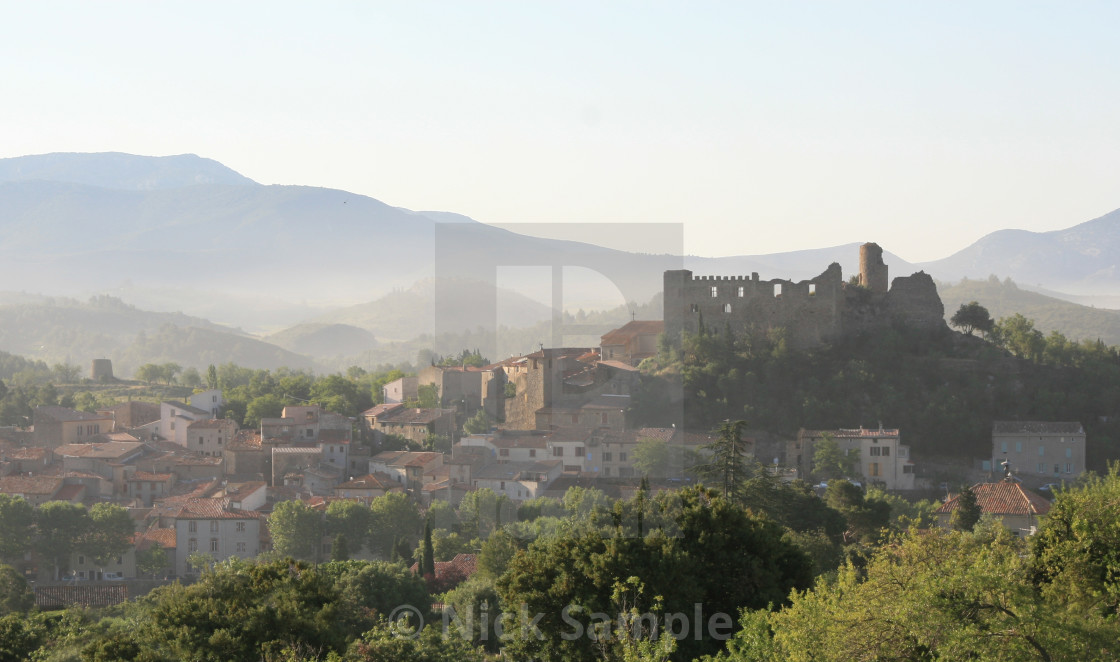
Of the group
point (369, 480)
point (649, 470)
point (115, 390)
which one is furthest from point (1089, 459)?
point (115, 390)

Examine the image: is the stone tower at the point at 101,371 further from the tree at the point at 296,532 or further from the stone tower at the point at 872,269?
the stone tower at the point at 872,269

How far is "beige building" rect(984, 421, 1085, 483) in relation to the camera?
3962 centimetres

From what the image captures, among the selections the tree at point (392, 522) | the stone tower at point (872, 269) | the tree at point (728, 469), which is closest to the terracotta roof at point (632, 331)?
the stone tower at point (872, 269)

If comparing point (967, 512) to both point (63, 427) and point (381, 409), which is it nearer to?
point (381, 409)

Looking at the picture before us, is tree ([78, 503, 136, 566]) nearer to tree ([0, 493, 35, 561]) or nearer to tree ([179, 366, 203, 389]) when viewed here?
tree ([0, 493, 35, 561])

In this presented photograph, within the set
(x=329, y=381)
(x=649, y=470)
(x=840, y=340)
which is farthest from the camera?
(x=329, y=381)

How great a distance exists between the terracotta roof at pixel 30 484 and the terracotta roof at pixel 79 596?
8.45 metres

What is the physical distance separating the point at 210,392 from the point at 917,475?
94.8 ft

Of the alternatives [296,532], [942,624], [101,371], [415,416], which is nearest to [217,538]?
[296,532]

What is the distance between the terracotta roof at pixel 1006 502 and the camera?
31078mm

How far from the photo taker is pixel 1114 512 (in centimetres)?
1324

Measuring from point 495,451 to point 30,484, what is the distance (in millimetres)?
14485

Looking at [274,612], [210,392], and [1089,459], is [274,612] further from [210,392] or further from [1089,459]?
[210,392]

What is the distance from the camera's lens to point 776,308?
41.9 m
